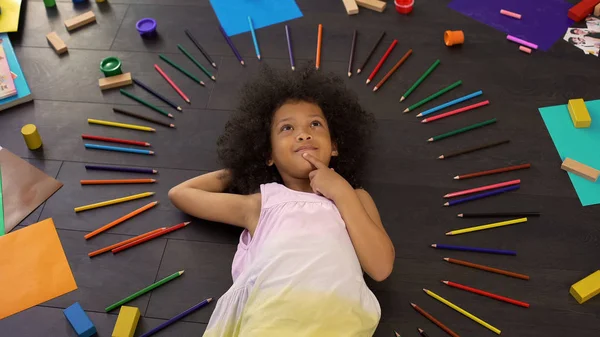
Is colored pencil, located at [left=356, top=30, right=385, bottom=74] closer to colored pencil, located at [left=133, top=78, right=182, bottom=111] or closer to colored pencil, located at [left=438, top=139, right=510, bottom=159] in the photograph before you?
colored pencil, located at [left=438, top=139, right=510, bottom=159]

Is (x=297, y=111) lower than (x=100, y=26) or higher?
higher

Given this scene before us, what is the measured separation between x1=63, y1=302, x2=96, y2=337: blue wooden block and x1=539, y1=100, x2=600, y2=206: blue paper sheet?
1469 mm

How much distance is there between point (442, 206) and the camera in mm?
1811

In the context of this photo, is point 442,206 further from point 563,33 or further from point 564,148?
point 563,33

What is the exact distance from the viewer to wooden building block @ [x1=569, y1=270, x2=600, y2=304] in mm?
1586

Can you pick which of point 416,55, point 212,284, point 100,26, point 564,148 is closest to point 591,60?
point 564,148

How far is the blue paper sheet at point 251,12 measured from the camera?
2.34 meters

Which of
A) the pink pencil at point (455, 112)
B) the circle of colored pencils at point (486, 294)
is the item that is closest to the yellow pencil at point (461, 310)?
the circle of colored pencils at point (486, 294)

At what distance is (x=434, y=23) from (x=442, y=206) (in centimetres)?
85

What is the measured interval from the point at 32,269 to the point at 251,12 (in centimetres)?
127

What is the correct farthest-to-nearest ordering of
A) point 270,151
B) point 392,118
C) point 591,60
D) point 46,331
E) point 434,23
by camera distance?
1. point 434,23
2. point 591,60
3. point 392,118
4. point 270,151
5. point 46,331

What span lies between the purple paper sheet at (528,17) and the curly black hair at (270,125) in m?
0.84

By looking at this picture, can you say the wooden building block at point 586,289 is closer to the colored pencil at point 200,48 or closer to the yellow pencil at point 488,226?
the yellow pencil at point 488,226

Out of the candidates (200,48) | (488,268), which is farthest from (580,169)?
(200,48)
